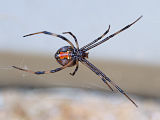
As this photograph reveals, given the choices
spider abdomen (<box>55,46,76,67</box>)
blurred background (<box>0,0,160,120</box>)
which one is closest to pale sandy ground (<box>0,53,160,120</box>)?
blurred background (<box>0,0,160,120</box>)

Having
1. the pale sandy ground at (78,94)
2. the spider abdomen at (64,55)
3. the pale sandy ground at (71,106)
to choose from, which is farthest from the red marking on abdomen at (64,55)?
the pale sandy ground at (71,106)

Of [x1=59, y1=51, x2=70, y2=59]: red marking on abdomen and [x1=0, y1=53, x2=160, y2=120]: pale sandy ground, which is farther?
[x1=0, y1=53, x2=160, y2=120]: pale sandy ground

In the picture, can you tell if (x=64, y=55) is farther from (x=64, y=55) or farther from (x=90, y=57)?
(x=90, y=57)

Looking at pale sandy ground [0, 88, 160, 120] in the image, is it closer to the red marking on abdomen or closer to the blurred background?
the blurred background

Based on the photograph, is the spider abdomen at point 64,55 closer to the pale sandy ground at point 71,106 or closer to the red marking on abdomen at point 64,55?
the red marking on abdomen at point 64,55

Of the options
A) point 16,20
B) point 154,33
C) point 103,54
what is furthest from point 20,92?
point 154,33

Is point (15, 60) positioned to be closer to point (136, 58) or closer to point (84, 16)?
point (84, 16)
